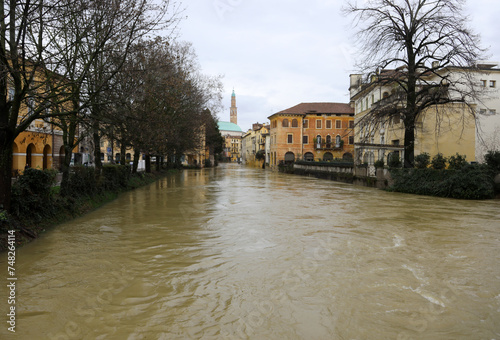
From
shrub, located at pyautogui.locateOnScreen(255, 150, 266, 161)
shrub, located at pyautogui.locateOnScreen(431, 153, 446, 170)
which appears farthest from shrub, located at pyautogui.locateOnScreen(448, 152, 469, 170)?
shrub, located at pyautogui.locateOnScreen(255, 150, 266, 161)

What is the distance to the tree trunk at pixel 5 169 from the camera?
332 inches

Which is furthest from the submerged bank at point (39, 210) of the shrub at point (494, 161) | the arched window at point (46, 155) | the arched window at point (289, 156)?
the arched window at point (289, 156)

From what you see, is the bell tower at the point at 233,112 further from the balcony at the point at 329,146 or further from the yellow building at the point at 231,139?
the balcony at the point at 329,146

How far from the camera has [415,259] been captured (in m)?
7.48

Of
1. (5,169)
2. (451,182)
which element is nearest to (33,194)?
(5,169)

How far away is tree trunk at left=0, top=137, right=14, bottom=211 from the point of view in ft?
27.6

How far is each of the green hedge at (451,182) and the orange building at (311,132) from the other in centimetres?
4164

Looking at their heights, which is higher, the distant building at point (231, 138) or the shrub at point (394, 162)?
the distant building at point (231, 138)

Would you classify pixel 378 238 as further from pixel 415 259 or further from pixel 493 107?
pixel 493 107

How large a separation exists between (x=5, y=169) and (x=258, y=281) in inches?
262

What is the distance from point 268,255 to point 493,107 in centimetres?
3487

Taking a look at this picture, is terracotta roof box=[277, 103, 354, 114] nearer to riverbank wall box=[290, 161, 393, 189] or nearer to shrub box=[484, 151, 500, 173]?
riverbank wall box=[290, 161, 393, 189]

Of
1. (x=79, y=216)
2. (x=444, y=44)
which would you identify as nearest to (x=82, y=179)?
(x=79, y=216)

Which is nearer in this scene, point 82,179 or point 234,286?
point 234,286
